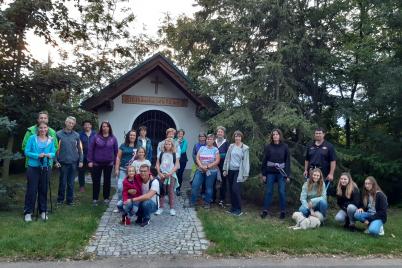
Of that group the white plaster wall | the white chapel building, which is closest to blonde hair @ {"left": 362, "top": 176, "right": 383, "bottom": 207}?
the white chapel building

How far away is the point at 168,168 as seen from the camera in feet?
27.3

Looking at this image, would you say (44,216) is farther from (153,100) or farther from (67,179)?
(153,100)

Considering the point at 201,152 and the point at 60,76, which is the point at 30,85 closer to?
the point at 60,76

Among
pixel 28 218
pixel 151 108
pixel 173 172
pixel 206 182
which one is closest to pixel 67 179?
pixel 28 218

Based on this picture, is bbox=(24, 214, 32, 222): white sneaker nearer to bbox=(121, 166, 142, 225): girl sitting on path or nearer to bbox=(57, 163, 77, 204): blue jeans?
bbox=(57, 163, 77, 204): blue jeans

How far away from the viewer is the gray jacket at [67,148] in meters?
8.52

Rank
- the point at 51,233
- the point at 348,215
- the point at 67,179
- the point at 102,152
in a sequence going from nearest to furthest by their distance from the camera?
the point at 51,233
the point at 348,215
the point at 102,152
the point at 67,179

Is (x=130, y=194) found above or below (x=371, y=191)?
below

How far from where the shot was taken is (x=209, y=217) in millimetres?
7914

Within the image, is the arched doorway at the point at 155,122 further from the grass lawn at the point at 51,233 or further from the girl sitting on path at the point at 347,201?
the girl sitting on path at the point at 347,201

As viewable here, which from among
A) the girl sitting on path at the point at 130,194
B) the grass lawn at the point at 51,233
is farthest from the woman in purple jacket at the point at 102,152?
the girl sitting on path at the point at 130,194

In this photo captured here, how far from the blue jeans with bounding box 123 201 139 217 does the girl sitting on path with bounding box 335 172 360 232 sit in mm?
3694

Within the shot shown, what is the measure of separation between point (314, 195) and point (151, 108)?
761 cm

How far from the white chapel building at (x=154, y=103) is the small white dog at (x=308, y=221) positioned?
6348 mm
